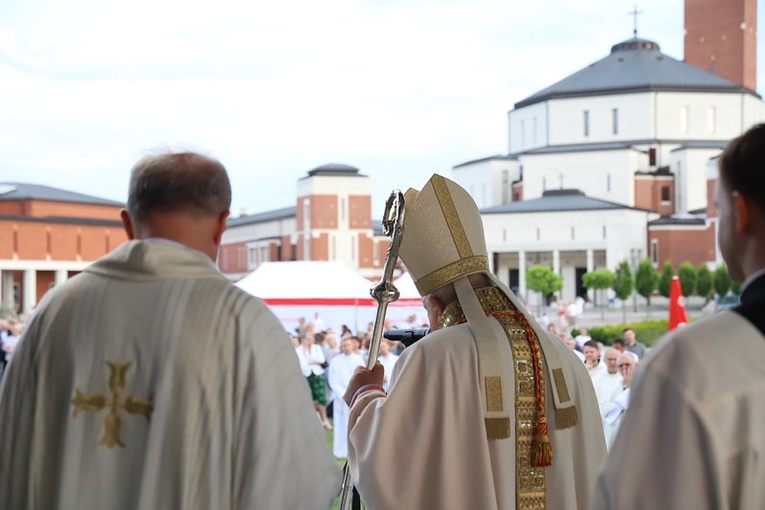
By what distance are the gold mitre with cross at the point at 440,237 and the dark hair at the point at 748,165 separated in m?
1.47

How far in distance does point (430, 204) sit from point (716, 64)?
254 feet

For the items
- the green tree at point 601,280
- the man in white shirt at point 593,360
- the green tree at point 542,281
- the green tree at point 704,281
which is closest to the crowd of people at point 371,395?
the man in white shirt at point 593,360

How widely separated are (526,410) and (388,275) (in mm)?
576

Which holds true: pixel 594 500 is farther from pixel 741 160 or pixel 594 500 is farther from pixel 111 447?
pixel 111 447

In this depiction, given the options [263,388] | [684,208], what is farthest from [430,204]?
[684,208]

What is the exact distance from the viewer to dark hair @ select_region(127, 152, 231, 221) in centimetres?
225

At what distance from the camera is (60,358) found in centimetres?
226

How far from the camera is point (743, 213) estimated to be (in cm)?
184

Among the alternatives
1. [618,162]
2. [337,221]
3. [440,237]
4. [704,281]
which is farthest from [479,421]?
[618,162]

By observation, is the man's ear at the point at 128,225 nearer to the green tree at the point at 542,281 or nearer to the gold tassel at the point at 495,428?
the gold tassel at the point at 495,428

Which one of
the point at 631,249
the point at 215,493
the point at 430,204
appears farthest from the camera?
the point at 631,249

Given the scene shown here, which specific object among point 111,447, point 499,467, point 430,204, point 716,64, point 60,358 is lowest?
point 499,467

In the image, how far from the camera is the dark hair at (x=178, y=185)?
2254 mm

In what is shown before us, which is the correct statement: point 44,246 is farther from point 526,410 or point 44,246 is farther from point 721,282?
point 526,410
